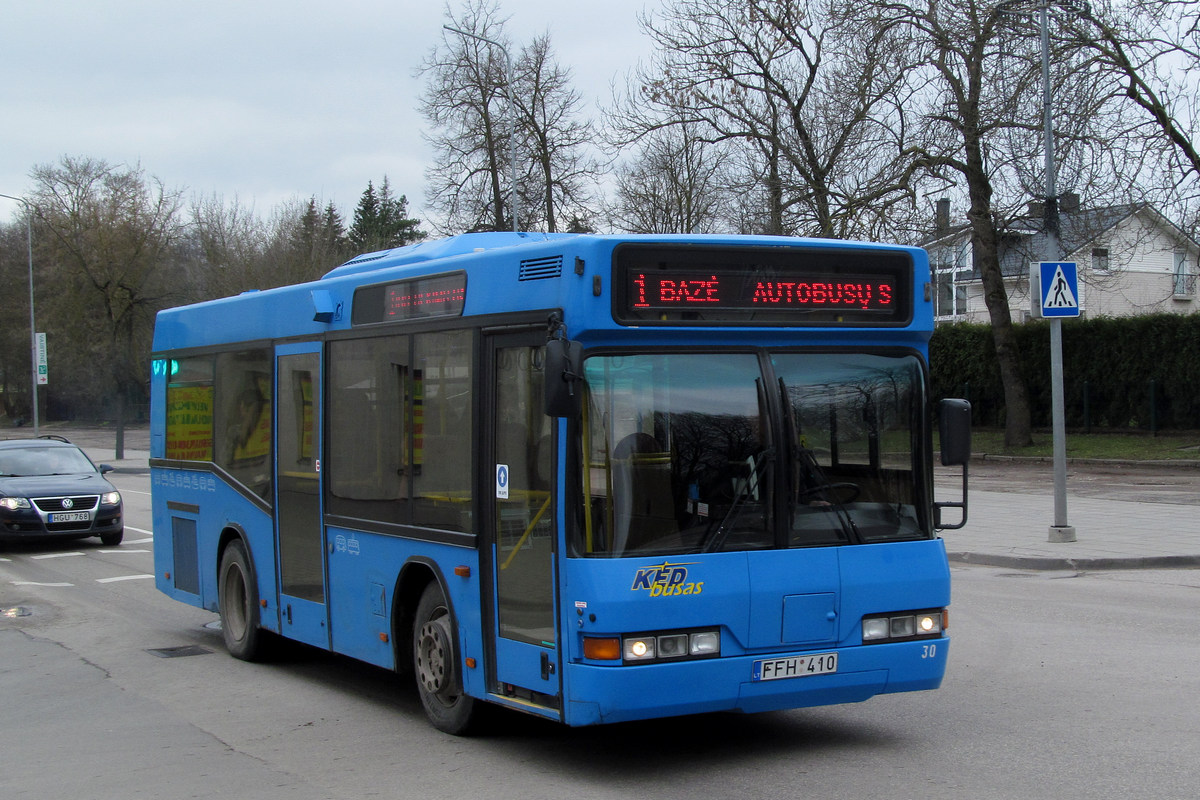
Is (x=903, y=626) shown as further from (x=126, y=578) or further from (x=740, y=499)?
(x=126, y=578)

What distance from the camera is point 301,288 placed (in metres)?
9.07

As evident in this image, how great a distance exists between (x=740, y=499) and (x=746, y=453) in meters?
0.22

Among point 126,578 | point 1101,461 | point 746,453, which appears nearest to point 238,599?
point 746,453

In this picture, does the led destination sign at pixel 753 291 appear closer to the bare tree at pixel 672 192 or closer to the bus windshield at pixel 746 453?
the bus windshield at pixel 746 453

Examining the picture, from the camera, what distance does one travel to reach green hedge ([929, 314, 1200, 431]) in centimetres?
3250

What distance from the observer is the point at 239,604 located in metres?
10.2

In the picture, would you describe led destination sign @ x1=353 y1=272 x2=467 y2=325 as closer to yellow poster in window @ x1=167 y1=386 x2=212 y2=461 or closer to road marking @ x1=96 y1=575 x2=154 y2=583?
yellow poster in window @ x1=167 y1=386 x2=212 y2=461

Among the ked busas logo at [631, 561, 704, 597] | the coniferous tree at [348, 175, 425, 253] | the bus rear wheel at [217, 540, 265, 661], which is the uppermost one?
the coniferous tree at [348, 175, 425, 253]

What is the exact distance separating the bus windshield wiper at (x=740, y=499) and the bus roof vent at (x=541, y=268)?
1331 mm

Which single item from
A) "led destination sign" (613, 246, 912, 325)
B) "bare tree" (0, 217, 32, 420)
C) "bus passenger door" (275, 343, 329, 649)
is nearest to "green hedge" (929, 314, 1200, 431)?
"bus passenger door" (275, 343, 329, 649)

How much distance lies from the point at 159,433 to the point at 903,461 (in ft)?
25.4

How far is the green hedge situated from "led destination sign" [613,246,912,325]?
24267mm

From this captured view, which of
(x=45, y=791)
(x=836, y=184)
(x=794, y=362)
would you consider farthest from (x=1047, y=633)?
(x=836, y=184)

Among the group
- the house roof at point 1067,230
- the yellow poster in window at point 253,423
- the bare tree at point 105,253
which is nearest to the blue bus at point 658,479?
the yellow poster in window at point 253,423
